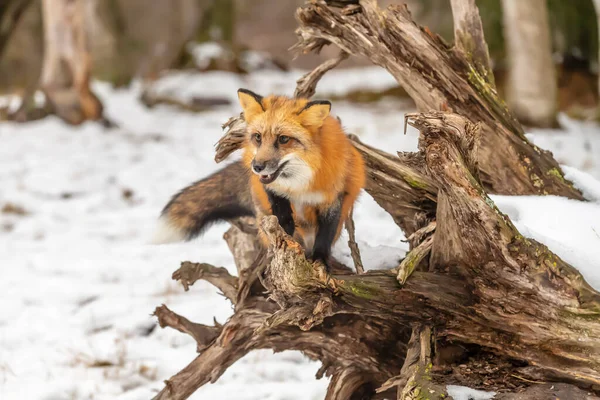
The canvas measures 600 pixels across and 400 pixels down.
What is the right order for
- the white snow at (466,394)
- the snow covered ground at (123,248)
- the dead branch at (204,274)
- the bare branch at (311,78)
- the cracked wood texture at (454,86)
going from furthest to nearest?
the bare branch at (311,78) → the snow covered ground at (123,248) → the cracked wood texture at (454,86) → the dead branch at (204,274) → the white snow at (466,394)

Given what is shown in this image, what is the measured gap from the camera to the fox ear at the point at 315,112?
3191mm

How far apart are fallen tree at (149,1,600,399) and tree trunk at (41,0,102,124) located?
28.2 ft

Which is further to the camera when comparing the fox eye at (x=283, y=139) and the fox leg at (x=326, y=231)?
the fox leg at (x=326, y=231)

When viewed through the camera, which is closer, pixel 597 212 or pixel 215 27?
pixel 597 212

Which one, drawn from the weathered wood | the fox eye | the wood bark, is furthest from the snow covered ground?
the wood bark

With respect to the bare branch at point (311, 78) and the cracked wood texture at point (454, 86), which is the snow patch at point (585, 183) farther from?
the bare branch at point (311, 78)

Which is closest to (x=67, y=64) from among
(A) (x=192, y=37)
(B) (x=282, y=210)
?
(A) (x=192, y=37)

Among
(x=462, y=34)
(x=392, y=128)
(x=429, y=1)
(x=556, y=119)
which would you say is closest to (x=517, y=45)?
(x=556, y=119)

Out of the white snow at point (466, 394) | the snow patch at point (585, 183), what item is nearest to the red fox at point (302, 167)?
the white snow at point (466, 394)

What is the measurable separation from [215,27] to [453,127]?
1461cm

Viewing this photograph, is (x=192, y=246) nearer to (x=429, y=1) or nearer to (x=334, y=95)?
(x=334, y=95)

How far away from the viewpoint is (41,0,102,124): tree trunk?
11117mm

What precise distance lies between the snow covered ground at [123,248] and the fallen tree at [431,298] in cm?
35

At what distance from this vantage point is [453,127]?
2.65 meters
